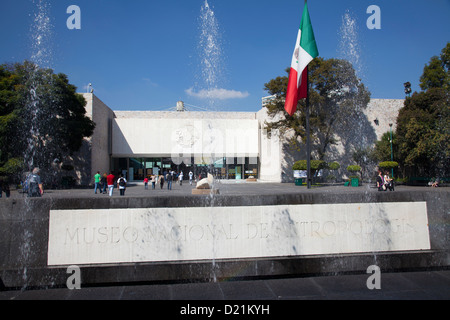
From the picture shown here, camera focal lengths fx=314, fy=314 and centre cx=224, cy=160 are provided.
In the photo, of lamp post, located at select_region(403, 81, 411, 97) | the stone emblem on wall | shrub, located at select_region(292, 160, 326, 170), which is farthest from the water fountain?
lamp post, located at select_region(403, 81, 411, 97)

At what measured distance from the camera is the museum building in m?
37.8

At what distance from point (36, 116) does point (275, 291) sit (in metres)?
27.6

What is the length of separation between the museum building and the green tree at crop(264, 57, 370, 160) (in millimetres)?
4024

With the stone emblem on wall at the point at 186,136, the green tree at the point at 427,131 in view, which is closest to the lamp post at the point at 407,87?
the green tree at the point at 427,131

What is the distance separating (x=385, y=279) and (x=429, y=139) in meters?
28.3

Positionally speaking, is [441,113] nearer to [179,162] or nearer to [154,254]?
[179,162]

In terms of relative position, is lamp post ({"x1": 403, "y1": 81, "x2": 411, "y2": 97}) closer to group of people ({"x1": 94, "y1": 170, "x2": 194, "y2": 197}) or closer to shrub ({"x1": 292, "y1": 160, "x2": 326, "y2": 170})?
shrub ({"x1": 292, "y1": 160, "x2": 326, "y2": 170})

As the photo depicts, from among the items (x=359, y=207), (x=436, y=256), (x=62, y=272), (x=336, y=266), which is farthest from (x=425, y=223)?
(x=62, y=272)

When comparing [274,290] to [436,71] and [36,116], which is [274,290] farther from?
[436,71]

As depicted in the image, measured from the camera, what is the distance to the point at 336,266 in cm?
473

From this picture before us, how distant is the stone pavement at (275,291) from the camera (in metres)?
3.90

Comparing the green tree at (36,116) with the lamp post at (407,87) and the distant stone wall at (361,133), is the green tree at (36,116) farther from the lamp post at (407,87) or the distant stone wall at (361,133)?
the lamp post at (407,87)

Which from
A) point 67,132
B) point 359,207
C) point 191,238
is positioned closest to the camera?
point 191,238

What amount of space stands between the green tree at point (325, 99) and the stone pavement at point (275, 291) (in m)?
26.6
